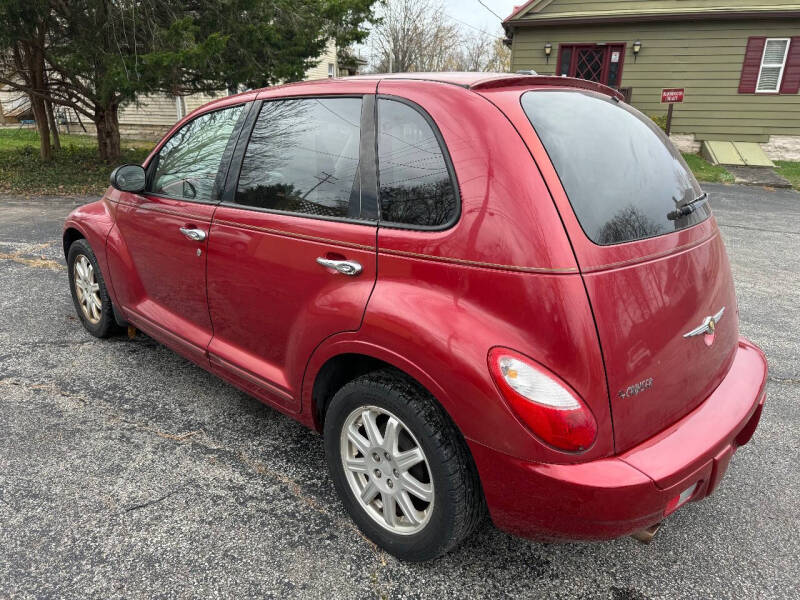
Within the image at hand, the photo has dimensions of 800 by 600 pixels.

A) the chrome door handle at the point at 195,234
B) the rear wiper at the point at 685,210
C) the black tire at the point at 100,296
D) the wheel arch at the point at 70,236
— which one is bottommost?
the black tire at the point at 100,296

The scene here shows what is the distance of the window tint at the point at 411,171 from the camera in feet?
6.23

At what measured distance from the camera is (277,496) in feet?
8.14

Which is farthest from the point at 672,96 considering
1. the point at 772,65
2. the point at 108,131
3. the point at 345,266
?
the point at 345,266

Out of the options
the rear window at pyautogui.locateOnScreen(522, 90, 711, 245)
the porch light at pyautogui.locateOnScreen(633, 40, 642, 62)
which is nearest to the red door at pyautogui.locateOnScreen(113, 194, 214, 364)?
the rear window at pyautogui.locateOnScreen(522, 90, 711, 245)

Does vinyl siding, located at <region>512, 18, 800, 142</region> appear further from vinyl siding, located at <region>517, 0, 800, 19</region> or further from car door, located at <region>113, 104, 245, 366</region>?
car door, located at <region>113, 104, 245, 366</region>

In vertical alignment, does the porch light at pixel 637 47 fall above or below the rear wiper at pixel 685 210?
above

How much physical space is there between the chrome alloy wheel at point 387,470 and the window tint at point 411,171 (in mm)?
718

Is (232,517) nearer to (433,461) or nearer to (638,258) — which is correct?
(433,461)

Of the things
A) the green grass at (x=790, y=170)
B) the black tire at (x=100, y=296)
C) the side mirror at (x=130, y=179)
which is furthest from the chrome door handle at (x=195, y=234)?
the green grass at (x=790, y=170)

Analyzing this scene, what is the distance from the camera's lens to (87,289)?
4.00 meters

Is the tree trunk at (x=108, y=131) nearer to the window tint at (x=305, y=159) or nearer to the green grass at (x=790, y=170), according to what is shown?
the window tint at (x=305, y=159)

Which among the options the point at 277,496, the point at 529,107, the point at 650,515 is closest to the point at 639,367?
the point at 650,515

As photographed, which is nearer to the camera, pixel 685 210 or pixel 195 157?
pixel 685 210

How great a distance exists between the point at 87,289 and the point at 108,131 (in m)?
10.7
